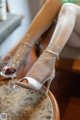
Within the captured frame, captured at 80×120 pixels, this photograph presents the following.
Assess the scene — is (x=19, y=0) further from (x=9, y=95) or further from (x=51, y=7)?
(x=9, y=95)

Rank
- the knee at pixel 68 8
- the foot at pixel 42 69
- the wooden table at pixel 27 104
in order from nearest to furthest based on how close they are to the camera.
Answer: the wooden table at pixel 27 104
the foot at pixel 42 69
the knee at pixel 68 8

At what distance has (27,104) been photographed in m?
0.90

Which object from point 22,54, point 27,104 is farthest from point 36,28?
point 27,104

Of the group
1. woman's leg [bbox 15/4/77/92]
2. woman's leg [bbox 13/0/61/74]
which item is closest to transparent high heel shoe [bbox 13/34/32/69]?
woman's leg [bbox 13/0/61/74]

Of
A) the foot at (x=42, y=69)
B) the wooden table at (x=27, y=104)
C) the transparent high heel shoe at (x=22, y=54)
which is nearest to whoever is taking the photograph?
the wooden table at (x=27, y=104)

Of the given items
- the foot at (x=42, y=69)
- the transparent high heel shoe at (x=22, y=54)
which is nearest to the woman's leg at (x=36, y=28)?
the transparent high heel shoe at (x=22, y=54)

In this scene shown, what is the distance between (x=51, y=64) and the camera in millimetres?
1009

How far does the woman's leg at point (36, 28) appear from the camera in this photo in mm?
1121

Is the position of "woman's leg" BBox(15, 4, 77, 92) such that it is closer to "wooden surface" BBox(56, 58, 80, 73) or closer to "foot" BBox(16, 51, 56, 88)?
"foot" BBox(16, 51, 56, 88)

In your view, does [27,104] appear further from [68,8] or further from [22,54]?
[68,8]

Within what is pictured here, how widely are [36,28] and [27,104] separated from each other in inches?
19.0

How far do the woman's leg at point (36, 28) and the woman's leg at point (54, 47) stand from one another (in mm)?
78

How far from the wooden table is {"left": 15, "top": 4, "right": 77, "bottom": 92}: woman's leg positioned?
0.07 m

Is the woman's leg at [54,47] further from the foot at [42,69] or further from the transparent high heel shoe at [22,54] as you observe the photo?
the transparent high heel shoe at [22,54]
